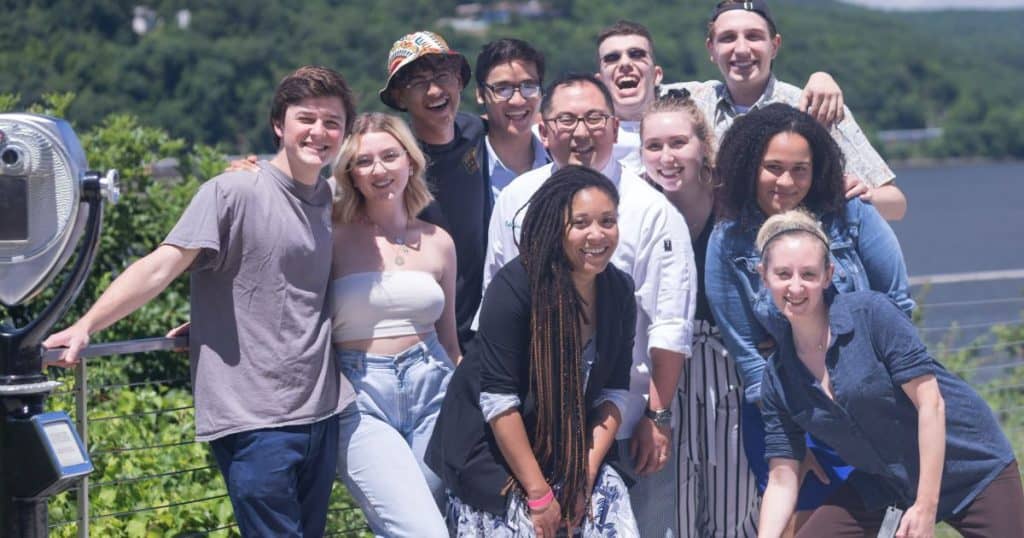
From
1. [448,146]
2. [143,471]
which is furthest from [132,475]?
[448,146]

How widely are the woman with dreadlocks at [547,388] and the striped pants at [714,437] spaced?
0.58 metres

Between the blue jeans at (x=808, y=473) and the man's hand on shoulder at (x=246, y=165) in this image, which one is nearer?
the man's hand on shoulder at (x=246, y=165)

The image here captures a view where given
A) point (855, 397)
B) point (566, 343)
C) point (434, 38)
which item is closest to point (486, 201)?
point (434, 38)

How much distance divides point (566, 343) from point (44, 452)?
4.59 ft

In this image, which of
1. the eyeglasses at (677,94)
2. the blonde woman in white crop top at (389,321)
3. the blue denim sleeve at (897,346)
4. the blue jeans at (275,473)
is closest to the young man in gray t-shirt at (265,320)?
the blue jeans at (275,473)

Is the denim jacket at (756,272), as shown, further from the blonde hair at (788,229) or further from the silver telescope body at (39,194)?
the silver telescope body at (39,194)

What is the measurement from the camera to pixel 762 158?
4180 millimetres

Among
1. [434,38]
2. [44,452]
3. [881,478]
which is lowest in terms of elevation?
[881,478]

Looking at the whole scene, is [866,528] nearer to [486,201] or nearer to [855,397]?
[855,397]

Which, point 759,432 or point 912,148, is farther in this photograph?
point 912,148

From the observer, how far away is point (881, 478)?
13.0ft

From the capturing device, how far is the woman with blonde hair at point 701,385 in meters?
4.43

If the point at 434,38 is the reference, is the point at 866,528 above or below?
below

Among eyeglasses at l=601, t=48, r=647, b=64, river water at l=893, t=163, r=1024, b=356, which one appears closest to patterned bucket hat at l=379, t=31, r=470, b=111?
eyeglasses at l=601, t=48, r=647, b=64
